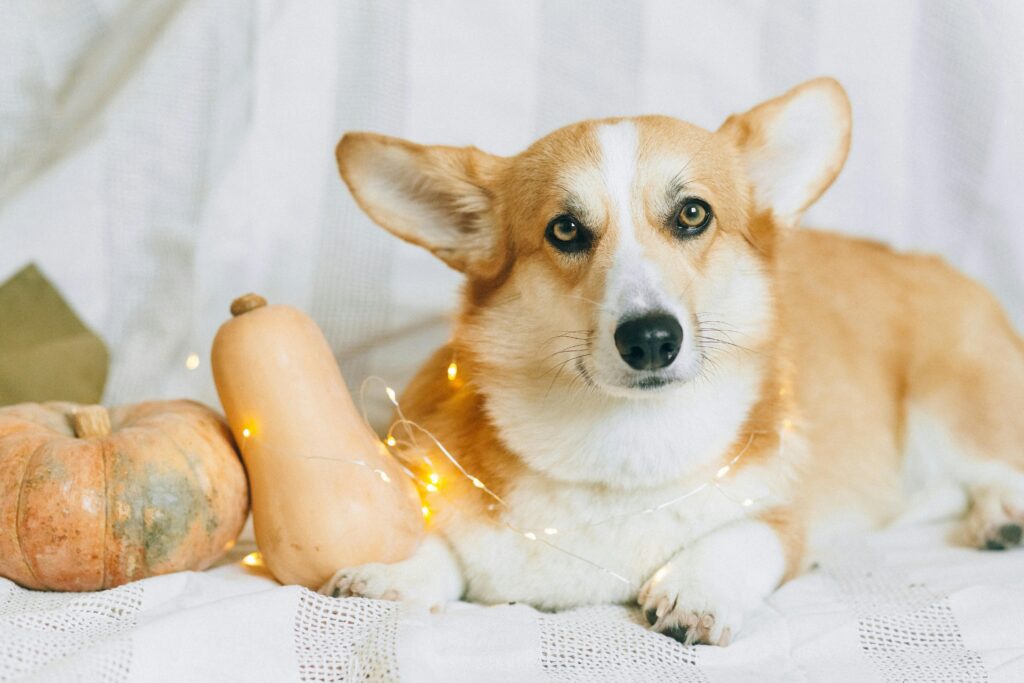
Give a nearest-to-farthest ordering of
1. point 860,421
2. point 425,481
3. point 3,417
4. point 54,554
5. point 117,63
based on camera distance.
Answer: point 54,554
point 3,417
point 425,481
point 860,421
point 117,63

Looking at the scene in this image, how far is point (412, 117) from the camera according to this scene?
9.23ft

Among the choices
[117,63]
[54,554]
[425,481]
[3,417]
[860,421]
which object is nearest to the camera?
[54,554]

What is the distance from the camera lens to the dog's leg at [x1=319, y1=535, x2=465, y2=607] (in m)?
1.69

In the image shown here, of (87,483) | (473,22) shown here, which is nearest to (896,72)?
(473,22)

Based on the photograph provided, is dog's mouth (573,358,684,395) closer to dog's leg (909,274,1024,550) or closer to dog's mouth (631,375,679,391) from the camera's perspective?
dog's mouth (631,375,679,391)

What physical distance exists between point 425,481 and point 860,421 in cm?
100

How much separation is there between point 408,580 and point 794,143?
1.04m

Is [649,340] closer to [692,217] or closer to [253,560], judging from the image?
[692,217]

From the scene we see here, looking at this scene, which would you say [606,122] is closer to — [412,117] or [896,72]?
[412,117]

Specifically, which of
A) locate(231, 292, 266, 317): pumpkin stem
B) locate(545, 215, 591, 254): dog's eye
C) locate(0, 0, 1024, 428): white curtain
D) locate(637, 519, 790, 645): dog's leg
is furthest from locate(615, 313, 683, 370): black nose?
locate(0, 0, 1024, 428): white curtain

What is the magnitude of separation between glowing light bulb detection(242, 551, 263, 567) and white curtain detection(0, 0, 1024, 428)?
658 millimetres

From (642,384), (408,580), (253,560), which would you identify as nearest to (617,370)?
(642,384)

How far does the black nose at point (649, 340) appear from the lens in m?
1.53

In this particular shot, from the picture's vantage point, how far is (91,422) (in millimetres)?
1778
